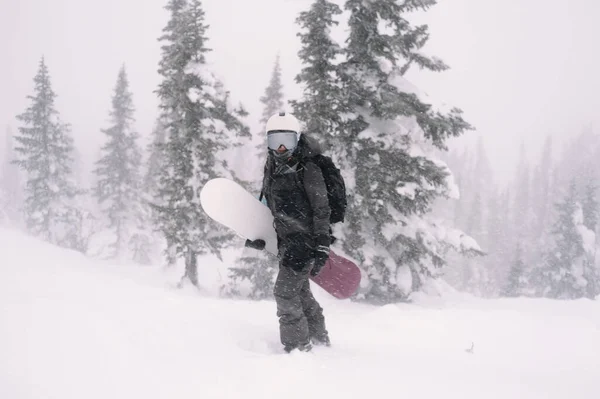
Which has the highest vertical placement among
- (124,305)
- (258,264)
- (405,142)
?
(405,142)

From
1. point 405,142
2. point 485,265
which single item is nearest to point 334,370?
point 405,142

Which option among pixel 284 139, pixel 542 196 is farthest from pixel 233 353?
pixel 542 196

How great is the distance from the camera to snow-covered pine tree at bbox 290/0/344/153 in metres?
11.9

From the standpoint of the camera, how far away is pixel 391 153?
446 inches

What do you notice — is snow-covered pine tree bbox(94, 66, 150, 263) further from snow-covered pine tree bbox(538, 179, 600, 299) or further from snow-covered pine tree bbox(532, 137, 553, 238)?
snow-covered pine tree bbox(532, 137, 553, 238)

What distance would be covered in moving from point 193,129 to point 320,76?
6.78 meters

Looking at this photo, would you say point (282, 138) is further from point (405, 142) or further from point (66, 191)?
point (66, 191)

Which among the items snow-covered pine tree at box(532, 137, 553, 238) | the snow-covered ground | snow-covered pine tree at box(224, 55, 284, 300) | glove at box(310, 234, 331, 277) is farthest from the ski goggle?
snow-covered pine tree at box(532, 137, 553, 238)

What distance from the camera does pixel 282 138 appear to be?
166 inches

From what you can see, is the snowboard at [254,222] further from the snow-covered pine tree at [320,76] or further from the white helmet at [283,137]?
the snow-covered pine tree at [320,76]

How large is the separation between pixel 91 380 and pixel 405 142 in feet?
33.5

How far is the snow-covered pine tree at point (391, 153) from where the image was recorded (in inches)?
440

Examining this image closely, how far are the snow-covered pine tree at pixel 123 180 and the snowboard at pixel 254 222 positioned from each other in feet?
102

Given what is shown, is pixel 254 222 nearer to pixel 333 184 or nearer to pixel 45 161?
pixel 333 184
